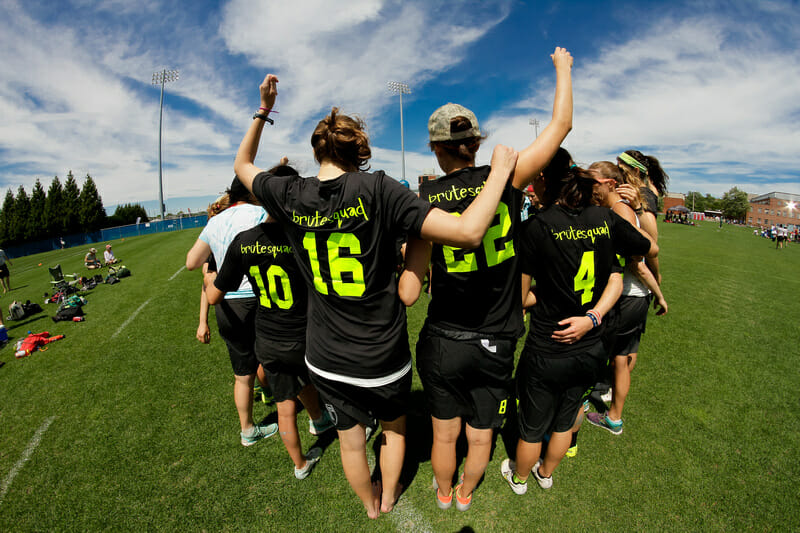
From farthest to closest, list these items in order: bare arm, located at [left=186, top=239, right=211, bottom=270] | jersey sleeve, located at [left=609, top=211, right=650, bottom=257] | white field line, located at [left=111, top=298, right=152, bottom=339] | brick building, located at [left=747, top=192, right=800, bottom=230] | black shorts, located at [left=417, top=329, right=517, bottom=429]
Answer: brick building, located at [left=747, top=192, right=800, bottom=230]
white field line, located at [left=111, top=298, right=152, bottom=339]
bare arm, located at [left=186, top=239, right=211, bottom=270]
jersey sleeve, located at [left=609, top=211, right=650, bottom=257]
black shorts, located at [left=417, top=329, right=517, bottom=429]

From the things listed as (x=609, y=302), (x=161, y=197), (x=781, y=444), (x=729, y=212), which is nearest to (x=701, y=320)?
(x=781, y=444)

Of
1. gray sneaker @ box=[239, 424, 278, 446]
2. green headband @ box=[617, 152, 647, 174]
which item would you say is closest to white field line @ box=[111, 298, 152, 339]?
gray sneaker @ box=[239, 424, 278, 446]

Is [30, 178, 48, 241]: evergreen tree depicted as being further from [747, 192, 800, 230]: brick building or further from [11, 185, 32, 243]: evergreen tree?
[747, 192, 800, 230]: brick building

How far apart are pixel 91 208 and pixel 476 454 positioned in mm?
60282

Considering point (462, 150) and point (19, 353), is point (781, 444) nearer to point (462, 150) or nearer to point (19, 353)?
point (462, 150)

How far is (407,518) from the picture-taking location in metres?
2.28

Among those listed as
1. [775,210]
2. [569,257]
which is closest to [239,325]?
[569,257]

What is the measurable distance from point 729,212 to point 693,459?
111 meters

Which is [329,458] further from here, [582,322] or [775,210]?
[775,210]

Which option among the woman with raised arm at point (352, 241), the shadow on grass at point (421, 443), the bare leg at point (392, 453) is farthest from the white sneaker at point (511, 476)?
the woman with raised arm at point (352, 241)

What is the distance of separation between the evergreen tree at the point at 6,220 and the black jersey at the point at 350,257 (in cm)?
5745

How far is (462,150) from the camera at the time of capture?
66.9 inches

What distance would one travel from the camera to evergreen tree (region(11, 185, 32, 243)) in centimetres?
3928

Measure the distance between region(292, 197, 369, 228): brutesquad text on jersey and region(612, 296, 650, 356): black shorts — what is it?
2.45 m
